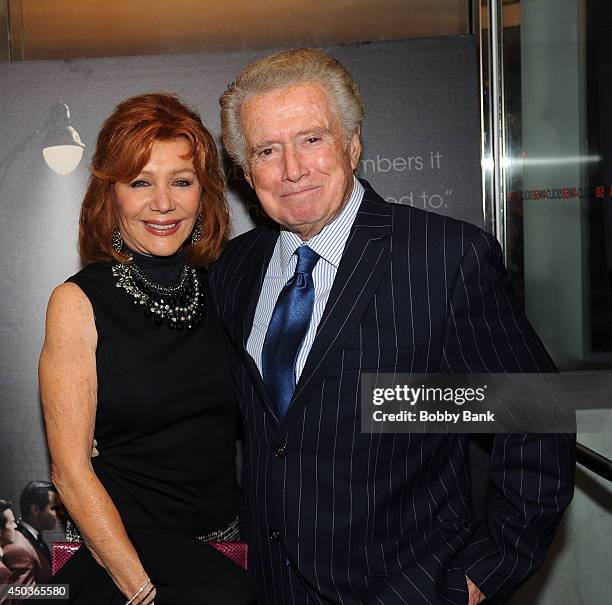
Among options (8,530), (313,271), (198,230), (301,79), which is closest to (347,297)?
(313,271)

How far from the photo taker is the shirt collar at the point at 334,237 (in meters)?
2.06

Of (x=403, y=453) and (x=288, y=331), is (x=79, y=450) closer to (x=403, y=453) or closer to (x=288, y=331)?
(x=288, y=331)

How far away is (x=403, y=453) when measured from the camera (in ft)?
6.41

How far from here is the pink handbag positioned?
2.09 metres

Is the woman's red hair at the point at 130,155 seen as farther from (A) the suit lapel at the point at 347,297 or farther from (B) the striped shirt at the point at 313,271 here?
(A) the suit lapel at the point at 347,297

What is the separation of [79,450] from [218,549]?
1.55 feet

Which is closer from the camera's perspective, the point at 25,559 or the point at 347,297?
the point at 347,297

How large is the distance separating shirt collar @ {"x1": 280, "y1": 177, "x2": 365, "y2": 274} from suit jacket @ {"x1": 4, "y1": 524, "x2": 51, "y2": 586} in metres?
1.69

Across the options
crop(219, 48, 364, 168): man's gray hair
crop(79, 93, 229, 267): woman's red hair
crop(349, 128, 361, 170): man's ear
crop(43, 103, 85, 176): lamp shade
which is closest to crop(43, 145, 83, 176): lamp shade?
crop(43, 103, 85, 176): lamp shade

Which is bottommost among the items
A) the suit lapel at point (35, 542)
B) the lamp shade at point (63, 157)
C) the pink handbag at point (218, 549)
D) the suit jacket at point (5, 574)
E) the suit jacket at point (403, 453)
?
the suit jacket at point (5, 574)

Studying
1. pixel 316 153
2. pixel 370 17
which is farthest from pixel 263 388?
pixel 370 17

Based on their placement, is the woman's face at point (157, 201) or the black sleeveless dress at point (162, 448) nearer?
the black sleeveless dress at point (162, 448)

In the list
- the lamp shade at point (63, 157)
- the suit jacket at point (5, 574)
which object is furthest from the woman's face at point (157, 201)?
the suit jacket at point (5, 574)

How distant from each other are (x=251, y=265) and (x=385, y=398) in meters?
0.65
